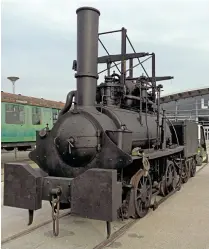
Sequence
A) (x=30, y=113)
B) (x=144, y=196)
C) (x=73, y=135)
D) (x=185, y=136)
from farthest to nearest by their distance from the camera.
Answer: (x=30, y=113)
(x=185, y=136)
(x=144, y=196)
(x=73, y=135)

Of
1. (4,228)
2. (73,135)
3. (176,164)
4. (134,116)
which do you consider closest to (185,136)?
(176,164)

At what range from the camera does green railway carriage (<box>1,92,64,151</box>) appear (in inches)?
500

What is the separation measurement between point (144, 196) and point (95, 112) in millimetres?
1793

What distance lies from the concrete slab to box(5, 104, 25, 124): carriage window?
8320 millimetres

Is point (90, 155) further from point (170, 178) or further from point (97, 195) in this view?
point (170, 178)

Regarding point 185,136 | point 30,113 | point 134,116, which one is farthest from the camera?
point 30,113

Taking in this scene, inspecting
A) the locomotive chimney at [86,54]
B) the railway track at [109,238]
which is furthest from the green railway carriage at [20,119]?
the locomotive chimney at [86,54]

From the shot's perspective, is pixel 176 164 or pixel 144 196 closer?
pixel 144 196

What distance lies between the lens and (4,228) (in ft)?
16.2

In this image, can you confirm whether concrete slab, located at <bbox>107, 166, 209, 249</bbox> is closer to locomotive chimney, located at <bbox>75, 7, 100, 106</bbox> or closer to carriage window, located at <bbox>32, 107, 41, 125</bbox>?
locomotive chimney, located at <bbox>75, 7, 100, 106</bbox>

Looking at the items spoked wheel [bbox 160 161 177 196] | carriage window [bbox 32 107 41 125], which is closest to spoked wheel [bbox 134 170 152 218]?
spoked wheel [bbox 160 161 177 196]

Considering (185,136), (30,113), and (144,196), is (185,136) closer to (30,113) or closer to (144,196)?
(144,196)

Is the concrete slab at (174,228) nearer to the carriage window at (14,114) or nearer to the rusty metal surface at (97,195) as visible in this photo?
the rusty metal surface at (97,195)

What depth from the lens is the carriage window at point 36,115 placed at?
564 inches
